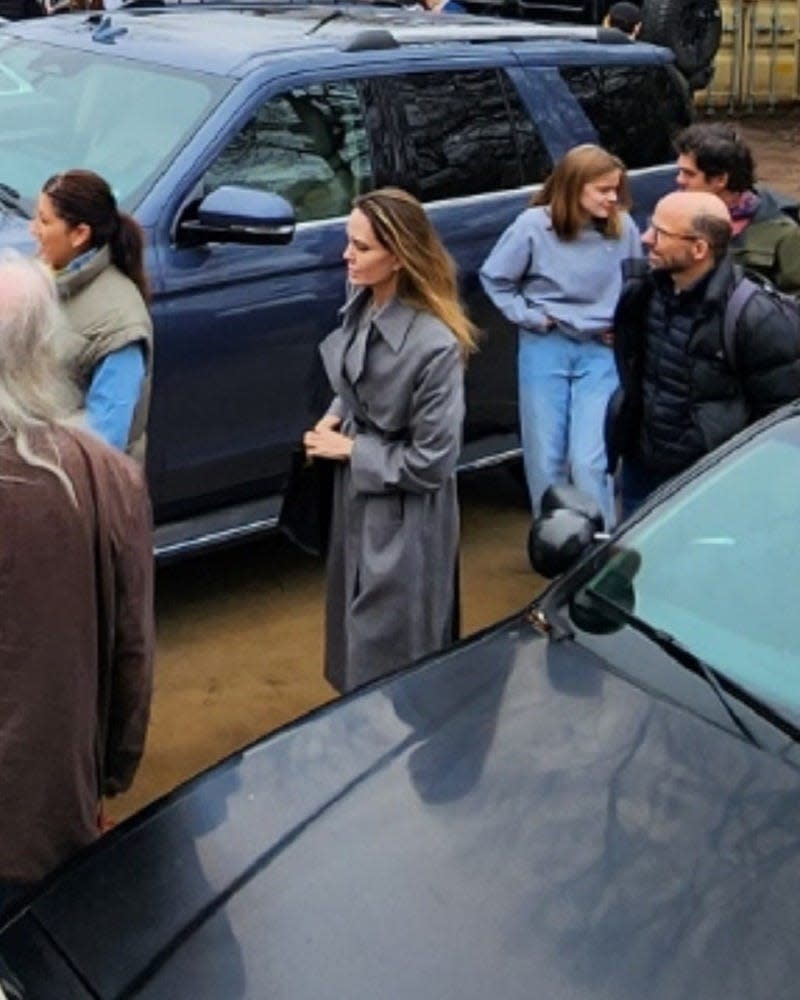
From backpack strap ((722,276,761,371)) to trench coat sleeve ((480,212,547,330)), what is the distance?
3.86ft

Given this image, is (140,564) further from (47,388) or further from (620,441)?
(620,441)

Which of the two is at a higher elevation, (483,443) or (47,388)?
(47,388)

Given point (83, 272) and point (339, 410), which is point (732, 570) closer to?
point (339, 410)

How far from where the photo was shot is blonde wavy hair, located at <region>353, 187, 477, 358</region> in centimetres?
393

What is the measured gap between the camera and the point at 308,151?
5566 millimetres

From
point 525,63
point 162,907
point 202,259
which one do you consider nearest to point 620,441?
point 202,259

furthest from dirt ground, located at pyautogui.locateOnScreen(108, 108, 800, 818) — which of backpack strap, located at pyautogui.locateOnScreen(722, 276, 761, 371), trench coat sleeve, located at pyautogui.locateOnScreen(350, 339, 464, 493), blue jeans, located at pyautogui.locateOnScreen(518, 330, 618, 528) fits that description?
backpack strap, located at pyautogui.locateOnScreen(722, 276, 761, 371)

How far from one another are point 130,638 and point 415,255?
1.40m

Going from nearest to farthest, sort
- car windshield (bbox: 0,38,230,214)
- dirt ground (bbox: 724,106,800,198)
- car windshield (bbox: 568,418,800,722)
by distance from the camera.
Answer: car windshield (bbox: 568,418,800,722) < car windshield (bbox: 0,38,230,214) < dirt ground (bbox: 724,106,800,198)

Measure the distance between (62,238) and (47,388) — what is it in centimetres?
152

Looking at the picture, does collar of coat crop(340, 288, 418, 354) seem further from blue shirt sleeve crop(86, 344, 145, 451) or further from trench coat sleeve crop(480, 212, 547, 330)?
trench coat sleeve crop(480, 212, 547, 330)

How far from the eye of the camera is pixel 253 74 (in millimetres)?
5348

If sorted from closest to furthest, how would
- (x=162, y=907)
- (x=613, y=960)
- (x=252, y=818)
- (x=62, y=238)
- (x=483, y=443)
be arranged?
(x=613, y=960)
(x=162, y=907)
(x=252, y=818)
(x=62, y=238)
(x=483, y=443)

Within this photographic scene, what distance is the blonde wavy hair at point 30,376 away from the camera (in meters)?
2.71
